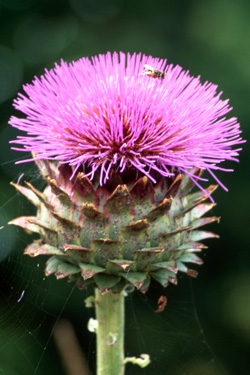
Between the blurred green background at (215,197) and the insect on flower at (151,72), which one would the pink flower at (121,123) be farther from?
the blurred green background at (215,197)

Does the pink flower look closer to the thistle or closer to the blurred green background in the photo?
the thistle

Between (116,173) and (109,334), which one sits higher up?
(116,173)

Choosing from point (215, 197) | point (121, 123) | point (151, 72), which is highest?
point (151, 72)

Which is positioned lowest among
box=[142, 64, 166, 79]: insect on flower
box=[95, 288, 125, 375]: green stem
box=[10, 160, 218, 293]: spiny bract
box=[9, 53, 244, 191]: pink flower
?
box=[95, 288, 125, 375]: green stem

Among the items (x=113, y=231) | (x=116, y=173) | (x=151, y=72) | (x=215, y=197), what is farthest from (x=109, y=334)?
(x=215, y=197)

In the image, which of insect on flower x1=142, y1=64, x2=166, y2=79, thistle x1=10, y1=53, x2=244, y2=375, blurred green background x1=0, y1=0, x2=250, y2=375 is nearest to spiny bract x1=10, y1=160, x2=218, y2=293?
thistle x1=10, y1=53, x2=244, y2=375

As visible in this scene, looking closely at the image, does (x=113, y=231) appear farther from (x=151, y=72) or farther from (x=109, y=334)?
(x=151, y=72)
